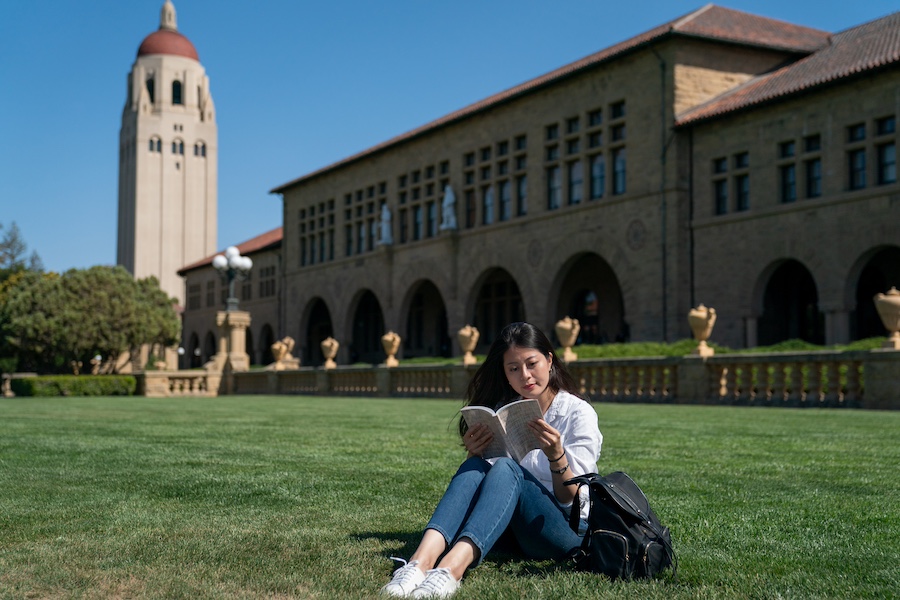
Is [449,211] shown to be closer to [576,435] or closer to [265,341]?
[265,341]

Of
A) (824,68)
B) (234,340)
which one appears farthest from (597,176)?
(234,340)

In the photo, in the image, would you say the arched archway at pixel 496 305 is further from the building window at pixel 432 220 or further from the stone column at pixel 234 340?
the stone column at pixel 234 340

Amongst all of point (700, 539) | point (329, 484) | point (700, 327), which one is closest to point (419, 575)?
point (700, 539)

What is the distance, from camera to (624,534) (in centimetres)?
437

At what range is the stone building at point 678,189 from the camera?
3089 cm

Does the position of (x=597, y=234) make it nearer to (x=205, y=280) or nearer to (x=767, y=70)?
(x=767, y=70)

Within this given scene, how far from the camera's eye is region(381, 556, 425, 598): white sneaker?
13.4 feet

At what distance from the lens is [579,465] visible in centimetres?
488

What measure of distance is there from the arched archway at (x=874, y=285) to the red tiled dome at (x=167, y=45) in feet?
288

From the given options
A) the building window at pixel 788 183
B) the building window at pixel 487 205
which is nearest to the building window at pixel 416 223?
the building window at pixel 487 205

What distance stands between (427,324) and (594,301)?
525 inches

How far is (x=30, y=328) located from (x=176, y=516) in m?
58.7

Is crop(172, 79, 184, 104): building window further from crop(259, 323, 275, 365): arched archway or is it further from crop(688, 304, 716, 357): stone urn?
crop(688, 304, 716, 357): stone urn

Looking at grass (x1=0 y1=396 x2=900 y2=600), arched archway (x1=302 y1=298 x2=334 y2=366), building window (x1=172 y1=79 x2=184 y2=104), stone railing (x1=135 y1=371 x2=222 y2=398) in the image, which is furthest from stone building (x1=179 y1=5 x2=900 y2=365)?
building window (x1=172 y1=79 x2=184 y2=104)
